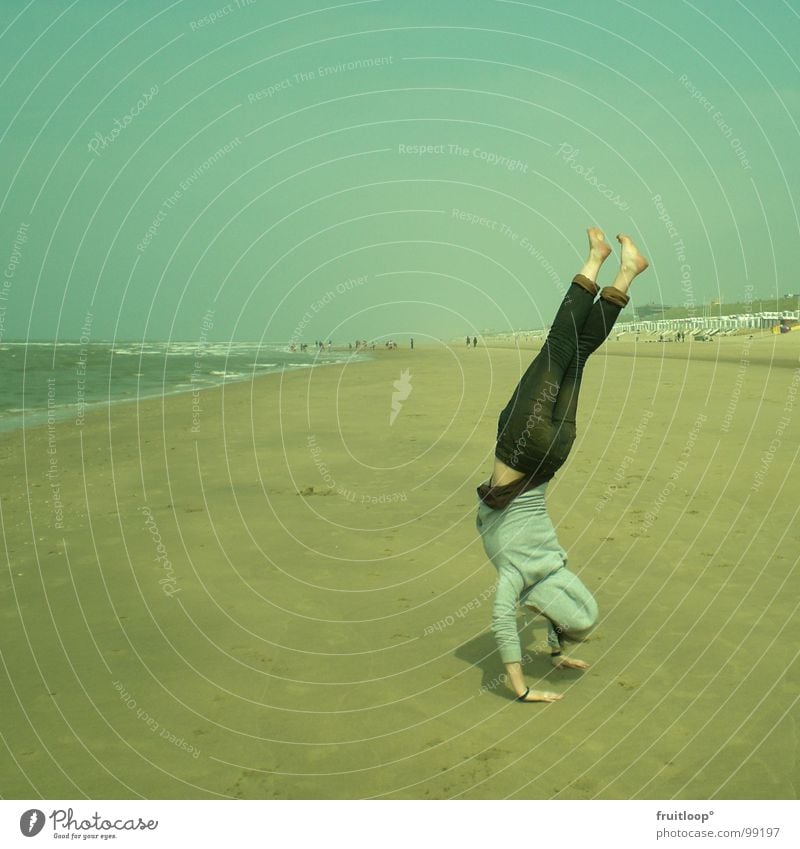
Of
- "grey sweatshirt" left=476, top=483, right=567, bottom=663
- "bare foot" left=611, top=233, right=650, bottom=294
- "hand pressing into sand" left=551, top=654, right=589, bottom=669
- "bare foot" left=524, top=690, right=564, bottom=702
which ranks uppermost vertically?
"bare foot" left=611, top=233, right=650, bottom=294

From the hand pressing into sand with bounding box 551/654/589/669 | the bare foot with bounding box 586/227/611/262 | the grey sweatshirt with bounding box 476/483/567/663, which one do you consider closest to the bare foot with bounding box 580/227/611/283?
the bare foot with bounding box 586/227/611/262

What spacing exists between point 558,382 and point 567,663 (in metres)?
1.97

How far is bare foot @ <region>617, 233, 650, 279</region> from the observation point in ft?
18.7

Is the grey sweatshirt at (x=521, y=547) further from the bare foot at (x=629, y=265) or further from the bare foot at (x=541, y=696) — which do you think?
the bare foot at (x=629, y=265)

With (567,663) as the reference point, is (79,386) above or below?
above

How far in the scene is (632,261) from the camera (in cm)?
572

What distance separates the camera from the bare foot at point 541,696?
5.39 metres

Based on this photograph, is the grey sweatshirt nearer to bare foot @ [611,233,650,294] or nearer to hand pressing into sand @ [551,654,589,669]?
hand pressing into sand @ [551,654,589,669]

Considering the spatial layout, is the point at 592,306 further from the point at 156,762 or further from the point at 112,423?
the point at 112,423

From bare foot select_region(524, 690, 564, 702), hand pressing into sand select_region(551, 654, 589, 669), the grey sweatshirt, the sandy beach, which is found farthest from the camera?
hand pressing into sand select_region(551, 654, 589, 669)

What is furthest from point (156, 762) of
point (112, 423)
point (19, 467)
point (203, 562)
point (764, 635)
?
point (112, 423)

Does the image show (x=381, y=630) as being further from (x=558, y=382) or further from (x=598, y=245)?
(x=598, y=245)

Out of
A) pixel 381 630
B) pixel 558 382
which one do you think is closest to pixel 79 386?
pixel 381 630

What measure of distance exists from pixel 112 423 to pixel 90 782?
15.9 m
